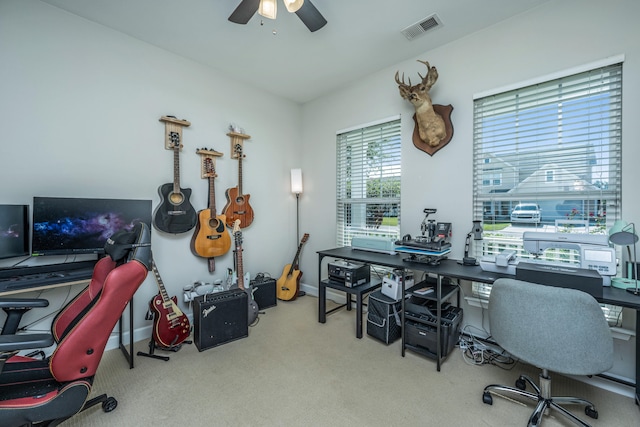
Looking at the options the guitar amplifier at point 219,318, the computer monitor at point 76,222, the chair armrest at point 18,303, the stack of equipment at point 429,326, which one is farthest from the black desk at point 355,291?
the chair armrest at point 18,303

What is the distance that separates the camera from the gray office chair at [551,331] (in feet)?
4.32

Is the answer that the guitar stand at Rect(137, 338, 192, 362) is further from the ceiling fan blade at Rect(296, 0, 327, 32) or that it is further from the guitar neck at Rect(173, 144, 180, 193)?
the ceiling fan blade at Rect(296, 0, 327, 32)

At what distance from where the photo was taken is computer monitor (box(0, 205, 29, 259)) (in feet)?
6.08

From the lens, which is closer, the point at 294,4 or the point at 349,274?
the point at 294,4

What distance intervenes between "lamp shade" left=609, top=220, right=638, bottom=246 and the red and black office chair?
265cm

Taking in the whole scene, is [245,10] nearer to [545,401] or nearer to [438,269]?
[438,269]

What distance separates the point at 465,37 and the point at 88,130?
137 inches

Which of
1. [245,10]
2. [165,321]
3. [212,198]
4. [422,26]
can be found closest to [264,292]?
[165,321]

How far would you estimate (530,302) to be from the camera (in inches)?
56.4

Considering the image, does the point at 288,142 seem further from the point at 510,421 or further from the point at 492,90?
the point at 510,421

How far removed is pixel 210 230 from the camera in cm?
294

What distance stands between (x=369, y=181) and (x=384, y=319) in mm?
1637

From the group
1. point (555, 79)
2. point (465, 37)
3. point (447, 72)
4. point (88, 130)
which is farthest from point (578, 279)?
point (88, 130)

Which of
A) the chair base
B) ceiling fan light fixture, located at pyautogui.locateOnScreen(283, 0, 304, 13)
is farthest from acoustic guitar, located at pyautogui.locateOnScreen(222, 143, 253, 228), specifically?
the chair base
